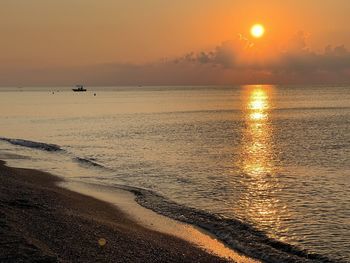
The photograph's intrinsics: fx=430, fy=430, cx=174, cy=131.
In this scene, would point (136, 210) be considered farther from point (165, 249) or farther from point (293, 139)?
point (293, 139)

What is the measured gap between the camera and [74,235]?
1456 centimetres

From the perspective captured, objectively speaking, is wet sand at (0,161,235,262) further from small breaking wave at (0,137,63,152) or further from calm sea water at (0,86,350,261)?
small breaking wave at (0,137,63,152)

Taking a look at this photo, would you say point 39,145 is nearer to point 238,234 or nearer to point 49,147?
point 49,147

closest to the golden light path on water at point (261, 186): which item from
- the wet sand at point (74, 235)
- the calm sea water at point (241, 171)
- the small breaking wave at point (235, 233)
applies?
the calm sea water at point (241, 171)

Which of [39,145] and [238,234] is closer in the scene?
[238,234]

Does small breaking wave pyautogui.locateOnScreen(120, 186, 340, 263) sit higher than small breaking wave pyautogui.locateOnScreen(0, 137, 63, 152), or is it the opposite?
small breaking wave pyautogui.locateOnScreen(120, 186, 340, 263)

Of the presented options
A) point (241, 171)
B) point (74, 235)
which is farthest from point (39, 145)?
point (74, 235)

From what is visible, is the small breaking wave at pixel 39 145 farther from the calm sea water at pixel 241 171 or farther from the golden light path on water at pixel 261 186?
the golden light path on water at pixel 261 186

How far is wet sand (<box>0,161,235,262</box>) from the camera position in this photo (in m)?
12.2

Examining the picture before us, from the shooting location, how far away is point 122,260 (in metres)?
13.0

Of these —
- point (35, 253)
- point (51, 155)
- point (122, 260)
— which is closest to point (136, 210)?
point (122, 260)

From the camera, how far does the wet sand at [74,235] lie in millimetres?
12242

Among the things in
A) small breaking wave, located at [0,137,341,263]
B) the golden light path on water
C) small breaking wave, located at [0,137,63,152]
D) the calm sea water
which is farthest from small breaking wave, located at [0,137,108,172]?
small breaking wave, located at [0,137,341,263]

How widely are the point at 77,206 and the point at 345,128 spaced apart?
5648 cm
